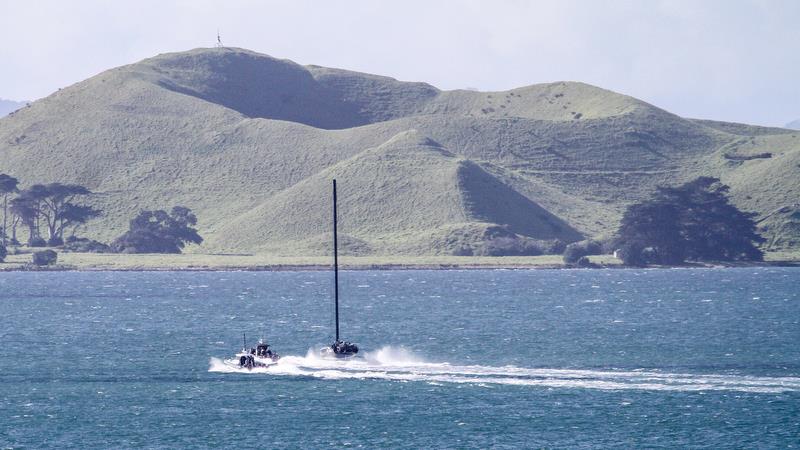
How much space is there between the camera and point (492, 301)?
16262 centimetres

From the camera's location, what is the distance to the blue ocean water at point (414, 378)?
70438mm

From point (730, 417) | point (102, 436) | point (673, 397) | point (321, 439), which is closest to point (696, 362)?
point (673, 397)

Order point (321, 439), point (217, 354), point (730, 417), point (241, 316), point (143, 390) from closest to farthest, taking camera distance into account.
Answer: point (321, 439)
point (730, 417)
point (143, 390)
point (217, 354)
point (241, 316)

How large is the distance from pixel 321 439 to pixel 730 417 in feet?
70.2

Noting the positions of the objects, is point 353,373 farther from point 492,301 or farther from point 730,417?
point 492,301

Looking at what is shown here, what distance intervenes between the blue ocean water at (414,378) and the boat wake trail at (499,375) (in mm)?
186

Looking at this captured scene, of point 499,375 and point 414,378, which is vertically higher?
point 499,375

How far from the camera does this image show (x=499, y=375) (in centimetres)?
8944

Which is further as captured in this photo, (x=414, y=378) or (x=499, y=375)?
(x=499, y=375)

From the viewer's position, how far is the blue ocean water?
70.4m

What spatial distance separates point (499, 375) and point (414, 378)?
5.33 meters

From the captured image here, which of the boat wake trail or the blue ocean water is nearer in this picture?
the blue ocean water

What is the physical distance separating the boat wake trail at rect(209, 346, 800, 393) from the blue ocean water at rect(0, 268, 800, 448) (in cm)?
19

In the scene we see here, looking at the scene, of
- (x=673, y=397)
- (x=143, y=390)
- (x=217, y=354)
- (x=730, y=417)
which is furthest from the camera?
(x=217, y=354)
